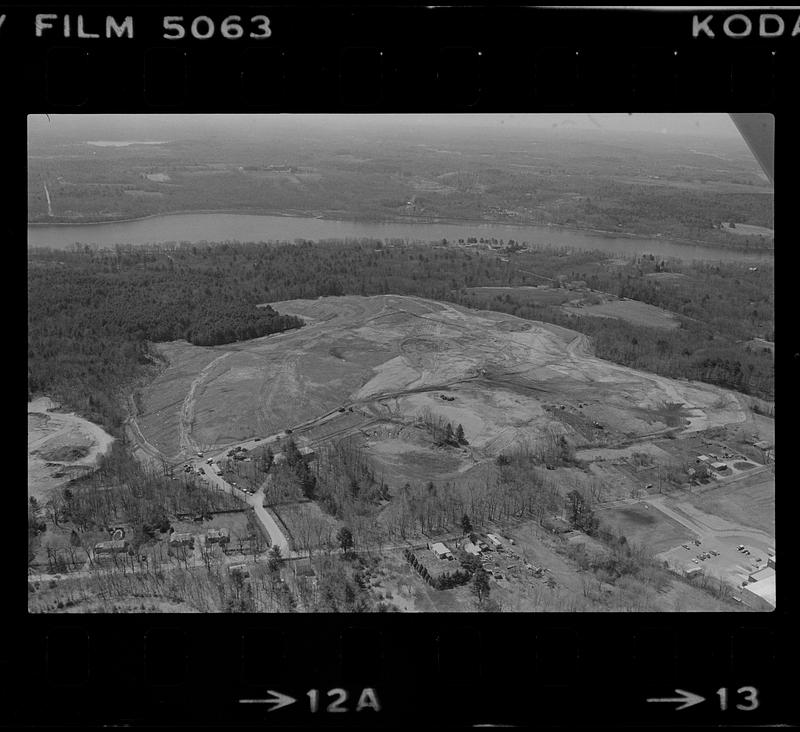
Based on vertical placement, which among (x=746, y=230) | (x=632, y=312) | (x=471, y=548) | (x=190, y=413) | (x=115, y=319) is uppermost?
(x=746, y=230)

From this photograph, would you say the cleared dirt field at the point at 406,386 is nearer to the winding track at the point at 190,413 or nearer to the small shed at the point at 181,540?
the winding track at the point at 190,413

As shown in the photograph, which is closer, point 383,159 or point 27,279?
point 27,279

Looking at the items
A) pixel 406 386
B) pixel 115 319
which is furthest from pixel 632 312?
pixel 115 319

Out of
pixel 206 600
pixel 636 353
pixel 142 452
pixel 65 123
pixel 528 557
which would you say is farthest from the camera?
pixel 636 353
